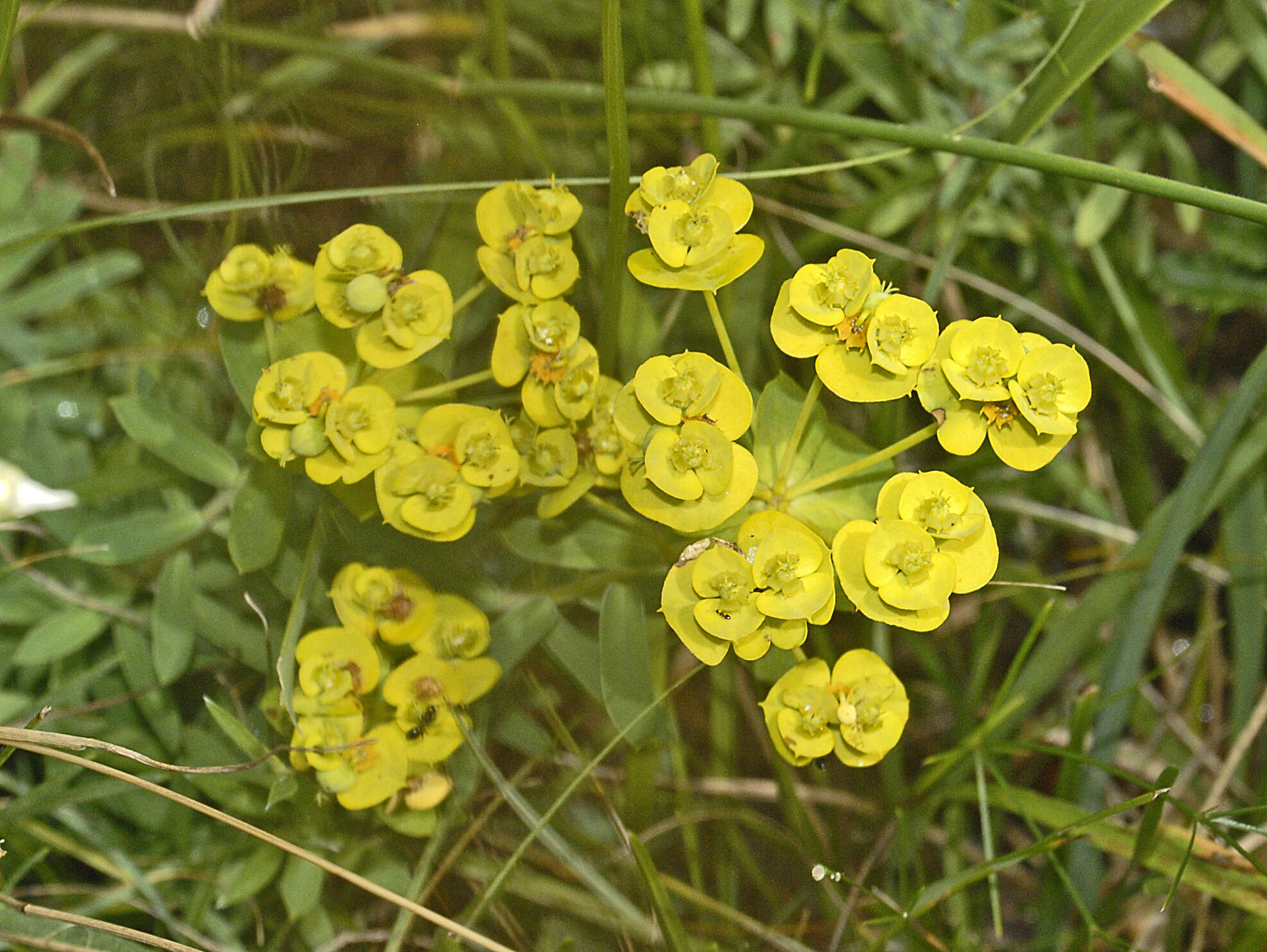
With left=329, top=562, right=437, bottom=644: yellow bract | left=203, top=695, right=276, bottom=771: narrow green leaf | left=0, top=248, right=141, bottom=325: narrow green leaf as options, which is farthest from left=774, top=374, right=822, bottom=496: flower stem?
left=0, top=248, right=141, bottom=325: narrow green leaf

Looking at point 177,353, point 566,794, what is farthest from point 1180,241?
point 177,353

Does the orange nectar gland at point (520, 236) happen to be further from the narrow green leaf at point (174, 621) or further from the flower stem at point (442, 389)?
the narrow green leaf at point (174, 621)

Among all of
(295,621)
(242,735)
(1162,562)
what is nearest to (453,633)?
(295,621)

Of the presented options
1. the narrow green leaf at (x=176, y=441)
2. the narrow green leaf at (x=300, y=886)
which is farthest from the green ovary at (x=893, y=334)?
the narrow green leaf at (x=300, y=886)

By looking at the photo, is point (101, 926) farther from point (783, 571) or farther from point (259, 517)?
point (783, 571)

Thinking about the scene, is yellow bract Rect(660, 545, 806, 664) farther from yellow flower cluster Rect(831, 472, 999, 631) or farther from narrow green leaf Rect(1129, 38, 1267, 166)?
narrow green leaf Rect(1129, 38, 1267, 166)

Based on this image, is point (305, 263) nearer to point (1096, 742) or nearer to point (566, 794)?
point (566, 794)
